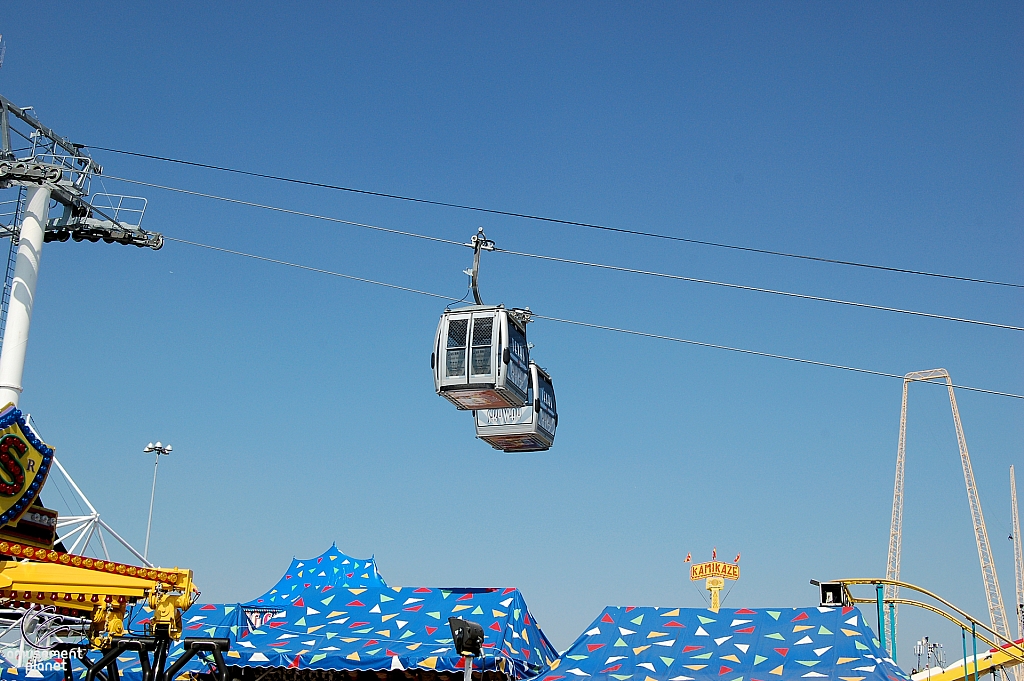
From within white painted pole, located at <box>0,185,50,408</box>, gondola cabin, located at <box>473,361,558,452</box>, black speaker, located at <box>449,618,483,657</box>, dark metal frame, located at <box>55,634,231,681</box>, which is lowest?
dark metal frame, located at <box>55,634,231,681</box>

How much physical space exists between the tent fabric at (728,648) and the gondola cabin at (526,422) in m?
3.57

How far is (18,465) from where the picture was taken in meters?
12.8

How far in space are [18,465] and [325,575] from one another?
429 inches

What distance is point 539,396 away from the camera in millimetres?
17344

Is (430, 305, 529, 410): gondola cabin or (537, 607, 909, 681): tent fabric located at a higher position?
(430, 305, 529, 410): gondola cabin

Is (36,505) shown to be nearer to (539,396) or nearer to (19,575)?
(19,575)

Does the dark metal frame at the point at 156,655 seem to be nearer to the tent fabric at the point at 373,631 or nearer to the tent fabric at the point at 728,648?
the tent fabric at the point at 373,631

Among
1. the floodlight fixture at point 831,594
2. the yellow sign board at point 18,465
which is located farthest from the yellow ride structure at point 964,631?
the yellow sign board at point 18,465

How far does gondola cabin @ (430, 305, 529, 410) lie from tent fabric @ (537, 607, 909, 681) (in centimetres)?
474

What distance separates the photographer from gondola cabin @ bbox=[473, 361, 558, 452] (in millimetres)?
17156

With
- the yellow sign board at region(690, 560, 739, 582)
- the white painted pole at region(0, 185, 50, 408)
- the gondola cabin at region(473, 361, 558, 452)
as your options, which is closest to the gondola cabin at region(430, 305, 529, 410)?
the gondola cabin at region(473, 361, 558, 452)

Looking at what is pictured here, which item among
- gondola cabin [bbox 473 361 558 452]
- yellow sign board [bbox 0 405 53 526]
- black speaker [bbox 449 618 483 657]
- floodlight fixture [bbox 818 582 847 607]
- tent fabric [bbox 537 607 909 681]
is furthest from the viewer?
floodlight fixture [bbox 818 582 847 607]

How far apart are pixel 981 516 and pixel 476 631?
94991 millimetres

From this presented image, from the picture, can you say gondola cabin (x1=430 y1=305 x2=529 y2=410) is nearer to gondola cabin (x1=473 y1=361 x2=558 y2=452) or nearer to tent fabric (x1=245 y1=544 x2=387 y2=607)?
gondola cabin (x1=473 y1=361 x2=558 y2=452)
